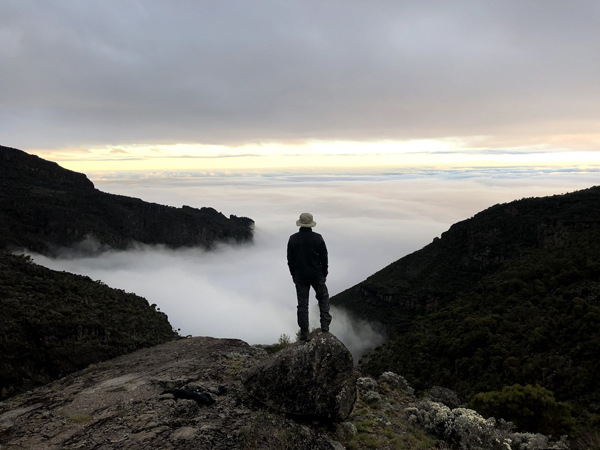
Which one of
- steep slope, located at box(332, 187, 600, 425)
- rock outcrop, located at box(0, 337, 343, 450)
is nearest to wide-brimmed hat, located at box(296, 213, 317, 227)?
rock outcrop, located at box(0, 337, 343, 450)

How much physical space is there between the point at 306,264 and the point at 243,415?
4.12 meters

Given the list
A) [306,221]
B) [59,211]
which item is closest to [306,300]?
[306,221]

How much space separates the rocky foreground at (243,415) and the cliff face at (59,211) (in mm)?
89188

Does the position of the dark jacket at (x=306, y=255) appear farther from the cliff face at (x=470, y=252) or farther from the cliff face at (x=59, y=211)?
the cliff face at (x=59, y=211)

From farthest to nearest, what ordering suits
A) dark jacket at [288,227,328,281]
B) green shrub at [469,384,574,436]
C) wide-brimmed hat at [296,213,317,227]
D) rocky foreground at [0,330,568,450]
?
green shrub at [469,384,574,436], wide-brimmed hat at [296,213,317,227], dark jacket at [288,227,328,281], rocky foreground at [0,330,568,450]

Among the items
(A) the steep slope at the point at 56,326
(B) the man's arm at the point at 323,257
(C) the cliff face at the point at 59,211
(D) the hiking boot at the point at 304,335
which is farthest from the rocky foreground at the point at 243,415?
(C) the cliff face at the point at 59,211

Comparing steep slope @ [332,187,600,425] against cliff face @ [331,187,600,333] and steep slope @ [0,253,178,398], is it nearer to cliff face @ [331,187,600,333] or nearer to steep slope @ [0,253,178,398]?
cliff face @ [331,187,600,333]

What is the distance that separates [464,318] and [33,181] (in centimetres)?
14466

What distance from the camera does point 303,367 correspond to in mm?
8578

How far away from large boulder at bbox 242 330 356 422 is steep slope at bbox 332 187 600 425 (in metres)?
20.8

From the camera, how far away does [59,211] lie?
379 feet

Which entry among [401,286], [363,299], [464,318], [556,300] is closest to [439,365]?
[464,318]

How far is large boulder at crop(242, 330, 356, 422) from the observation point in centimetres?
843

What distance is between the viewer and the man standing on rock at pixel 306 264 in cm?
913
